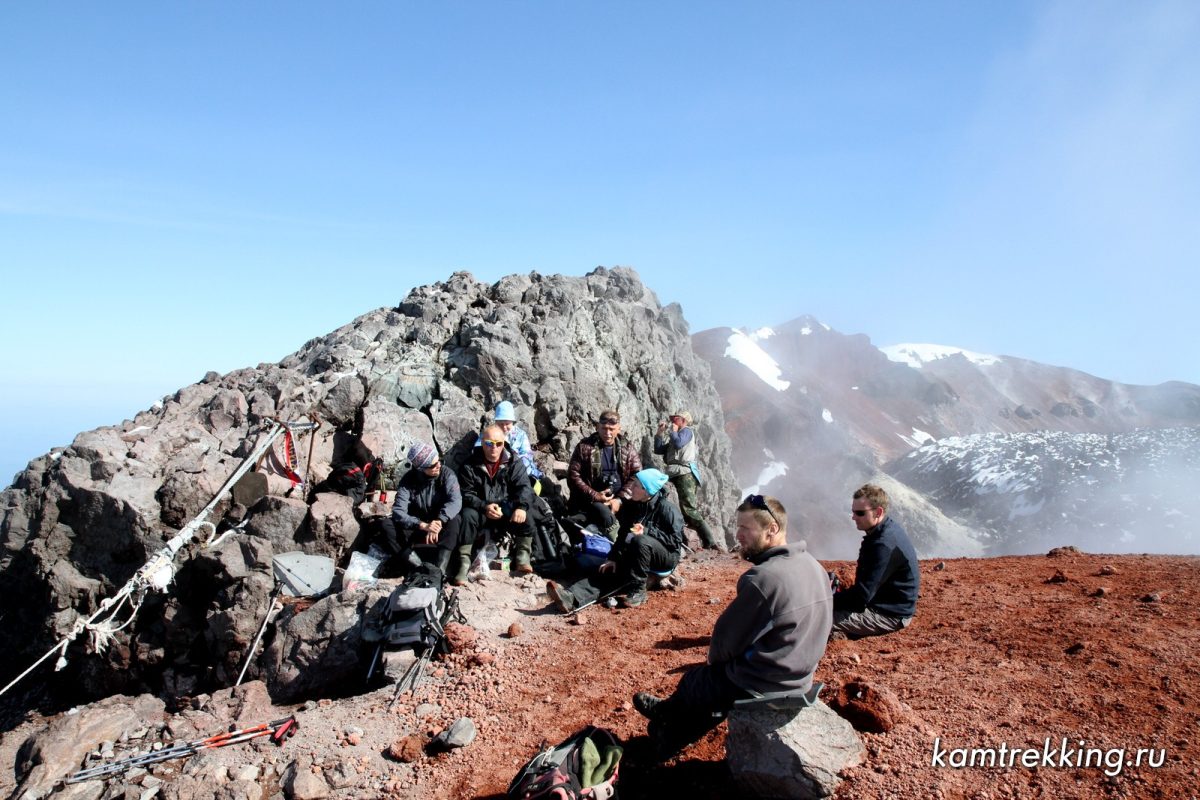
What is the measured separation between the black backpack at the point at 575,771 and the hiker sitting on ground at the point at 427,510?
462cm

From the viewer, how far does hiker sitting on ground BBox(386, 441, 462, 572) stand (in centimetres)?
906

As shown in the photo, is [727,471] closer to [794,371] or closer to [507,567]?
[507,567]

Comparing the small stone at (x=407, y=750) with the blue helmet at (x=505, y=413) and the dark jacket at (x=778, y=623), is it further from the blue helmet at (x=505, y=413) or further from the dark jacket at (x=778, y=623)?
the blue helmet at (x=505, y=413)

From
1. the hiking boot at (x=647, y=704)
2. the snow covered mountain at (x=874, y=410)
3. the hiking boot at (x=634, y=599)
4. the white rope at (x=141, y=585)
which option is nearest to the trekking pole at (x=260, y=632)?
the white rope at (x=141, y=585)

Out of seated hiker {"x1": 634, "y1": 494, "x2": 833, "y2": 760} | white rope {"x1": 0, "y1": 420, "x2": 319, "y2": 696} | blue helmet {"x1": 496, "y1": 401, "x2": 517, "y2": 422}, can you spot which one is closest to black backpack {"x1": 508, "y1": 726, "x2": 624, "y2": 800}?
seated hiker {"x1": 634, "y1": 494, "x2": 833, "y2": 760}

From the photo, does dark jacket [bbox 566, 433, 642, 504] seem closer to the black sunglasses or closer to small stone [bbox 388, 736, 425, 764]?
small stone [bbox 388, 736, 425, 764]

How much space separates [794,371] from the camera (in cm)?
6203

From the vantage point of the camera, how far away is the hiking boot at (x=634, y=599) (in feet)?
Result: 29.3

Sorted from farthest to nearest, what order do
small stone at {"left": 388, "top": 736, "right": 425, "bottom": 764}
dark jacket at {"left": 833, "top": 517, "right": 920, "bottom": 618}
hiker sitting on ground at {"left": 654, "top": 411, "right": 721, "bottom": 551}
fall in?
1. hiker sitting on ground at {"left": 654, "top": 411, "right": 721, "bottom": 551}
2. dark jacket at {"left": 833, "top": 517, "right": 920, "bottom": 618}
3. small stone at {"left": 388, "top": 736, "right": 425, "bottom": 764}


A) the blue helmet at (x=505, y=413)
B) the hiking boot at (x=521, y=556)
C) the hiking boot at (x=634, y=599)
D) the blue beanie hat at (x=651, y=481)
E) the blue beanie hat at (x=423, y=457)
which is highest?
the blue helmet at (x=505, y=413)

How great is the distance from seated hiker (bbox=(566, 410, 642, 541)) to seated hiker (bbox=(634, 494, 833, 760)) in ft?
19.0

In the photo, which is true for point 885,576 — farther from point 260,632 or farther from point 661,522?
point 260,632

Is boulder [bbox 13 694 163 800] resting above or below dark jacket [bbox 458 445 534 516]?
below

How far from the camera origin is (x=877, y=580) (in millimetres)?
6789
